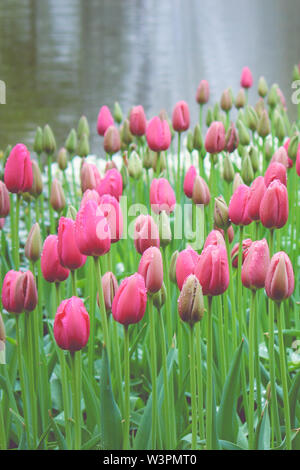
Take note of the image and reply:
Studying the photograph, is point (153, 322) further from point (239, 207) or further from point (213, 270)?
point (239, 207)

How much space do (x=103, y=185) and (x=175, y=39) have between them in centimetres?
1253

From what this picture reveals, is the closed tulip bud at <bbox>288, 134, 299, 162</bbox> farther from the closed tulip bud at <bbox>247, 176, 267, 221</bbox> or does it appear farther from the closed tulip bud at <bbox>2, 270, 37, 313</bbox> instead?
the closed tulip bud at <bbox>2, 270, 37, 313</bbox>

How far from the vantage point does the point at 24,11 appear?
18094 millimetres

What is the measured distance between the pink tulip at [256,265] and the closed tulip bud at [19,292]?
339mm

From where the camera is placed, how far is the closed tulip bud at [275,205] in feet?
3.70

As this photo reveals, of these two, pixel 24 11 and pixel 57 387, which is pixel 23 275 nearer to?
pixel 57 387

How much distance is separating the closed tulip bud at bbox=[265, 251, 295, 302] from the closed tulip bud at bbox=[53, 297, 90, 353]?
0.27 meters

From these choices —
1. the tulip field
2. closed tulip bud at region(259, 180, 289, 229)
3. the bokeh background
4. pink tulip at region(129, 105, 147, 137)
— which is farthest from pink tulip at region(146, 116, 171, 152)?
the bokeh background

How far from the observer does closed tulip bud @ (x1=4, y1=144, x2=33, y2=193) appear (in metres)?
→ 1.39

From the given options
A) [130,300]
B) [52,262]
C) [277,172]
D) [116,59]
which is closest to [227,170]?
[277,172]

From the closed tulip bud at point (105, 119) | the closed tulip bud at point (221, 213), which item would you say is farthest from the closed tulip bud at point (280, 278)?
the closed tulip bud at point (105, 119)

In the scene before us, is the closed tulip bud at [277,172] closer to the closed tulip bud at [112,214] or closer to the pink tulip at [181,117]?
the closed tulip bud at [112,214]

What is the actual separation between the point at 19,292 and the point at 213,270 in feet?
1.05

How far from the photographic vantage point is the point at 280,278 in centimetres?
100
